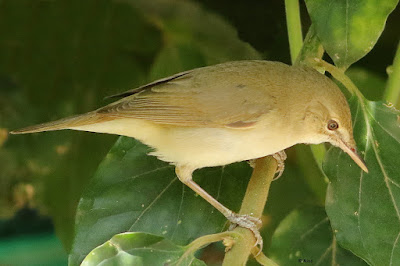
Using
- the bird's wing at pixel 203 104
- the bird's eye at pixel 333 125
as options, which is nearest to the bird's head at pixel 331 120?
the bird's eye at pixel 333 125

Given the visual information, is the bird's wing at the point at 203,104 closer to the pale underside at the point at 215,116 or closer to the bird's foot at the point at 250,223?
the pale underside at the point at 215,116

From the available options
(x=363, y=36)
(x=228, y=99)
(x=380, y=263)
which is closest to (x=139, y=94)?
(x=228, y=99)

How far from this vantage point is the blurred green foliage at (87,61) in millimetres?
2039

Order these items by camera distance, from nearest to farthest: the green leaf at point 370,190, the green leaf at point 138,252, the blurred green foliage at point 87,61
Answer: the green leaf at point 138,252
the green leaf at point 370,190
the blurred green foliage at point 87,61

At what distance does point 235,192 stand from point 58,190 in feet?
2.73

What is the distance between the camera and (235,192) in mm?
1425

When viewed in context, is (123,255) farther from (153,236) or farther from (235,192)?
(235,192)

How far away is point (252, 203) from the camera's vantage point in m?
1.21

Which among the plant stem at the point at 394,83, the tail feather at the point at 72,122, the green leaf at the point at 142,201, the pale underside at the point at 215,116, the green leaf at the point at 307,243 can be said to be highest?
the plant stem at the point at 394,83

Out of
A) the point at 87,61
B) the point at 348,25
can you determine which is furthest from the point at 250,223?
the point at 87,61

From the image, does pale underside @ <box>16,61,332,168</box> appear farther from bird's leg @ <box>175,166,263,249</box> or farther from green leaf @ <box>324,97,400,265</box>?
green leaf @ <box>324,97,400,265</box>

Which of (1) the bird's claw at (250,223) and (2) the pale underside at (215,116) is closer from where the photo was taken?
(1) the bird's claw at (250,223)

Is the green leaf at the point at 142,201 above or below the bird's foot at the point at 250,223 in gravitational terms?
below

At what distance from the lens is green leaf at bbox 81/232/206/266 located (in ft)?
3.58
